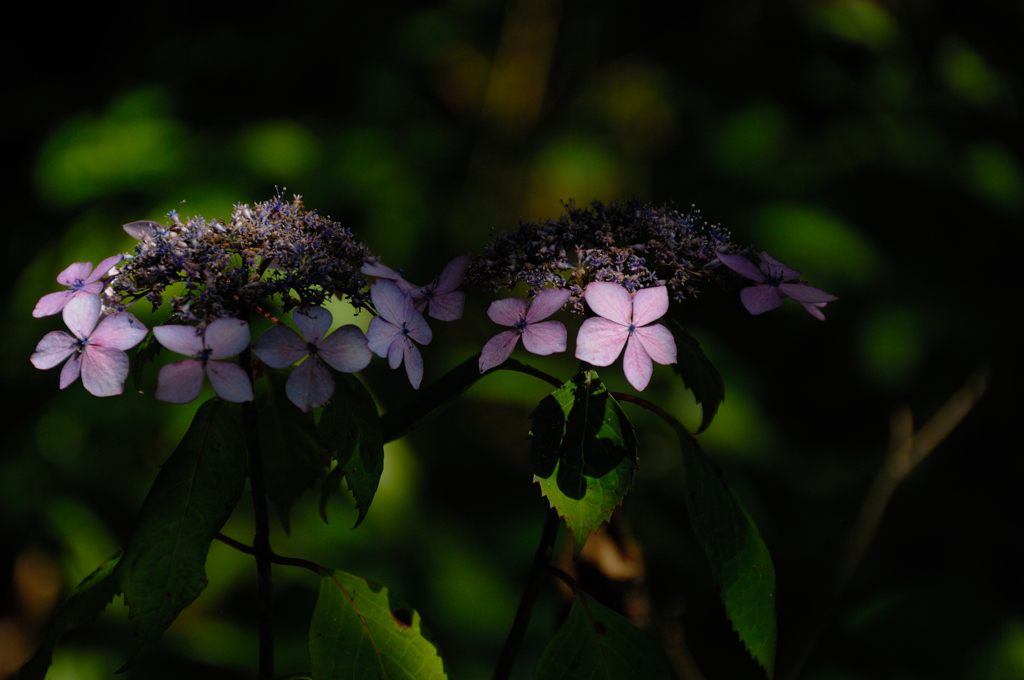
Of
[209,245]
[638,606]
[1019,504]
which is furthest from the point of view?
[1019,504]

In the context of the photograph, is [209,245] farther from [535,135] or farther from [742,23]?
[742,23]

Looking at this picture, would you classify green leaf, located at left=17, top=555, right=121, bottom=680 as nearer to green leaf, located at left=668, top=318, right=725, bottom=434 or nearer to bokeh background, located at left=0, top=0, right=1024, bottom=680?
green leaf, located at left=668, top=318, right=725, bottom=434

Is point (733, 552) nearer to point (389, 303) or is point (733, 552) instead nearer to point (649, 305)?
point (649, 305)

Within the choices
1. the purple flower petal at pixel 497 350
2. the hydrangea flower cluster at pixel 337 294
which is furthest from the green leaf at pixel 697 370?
the purple flower petal at pixel 497 350

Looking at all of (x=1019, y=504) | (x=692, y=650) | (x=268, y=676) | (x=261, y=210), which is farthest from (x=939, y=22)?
(x=268, y=676)

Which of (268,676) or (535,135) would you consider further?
(535,135)

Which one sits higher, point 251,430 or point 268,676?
point 251,430

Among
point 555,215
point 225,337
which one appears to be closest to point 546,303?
point 225,337

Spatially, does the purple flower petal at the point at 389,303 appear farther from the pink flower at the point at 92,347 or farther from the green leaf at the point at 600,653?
the green leaf at the point at 600,653
